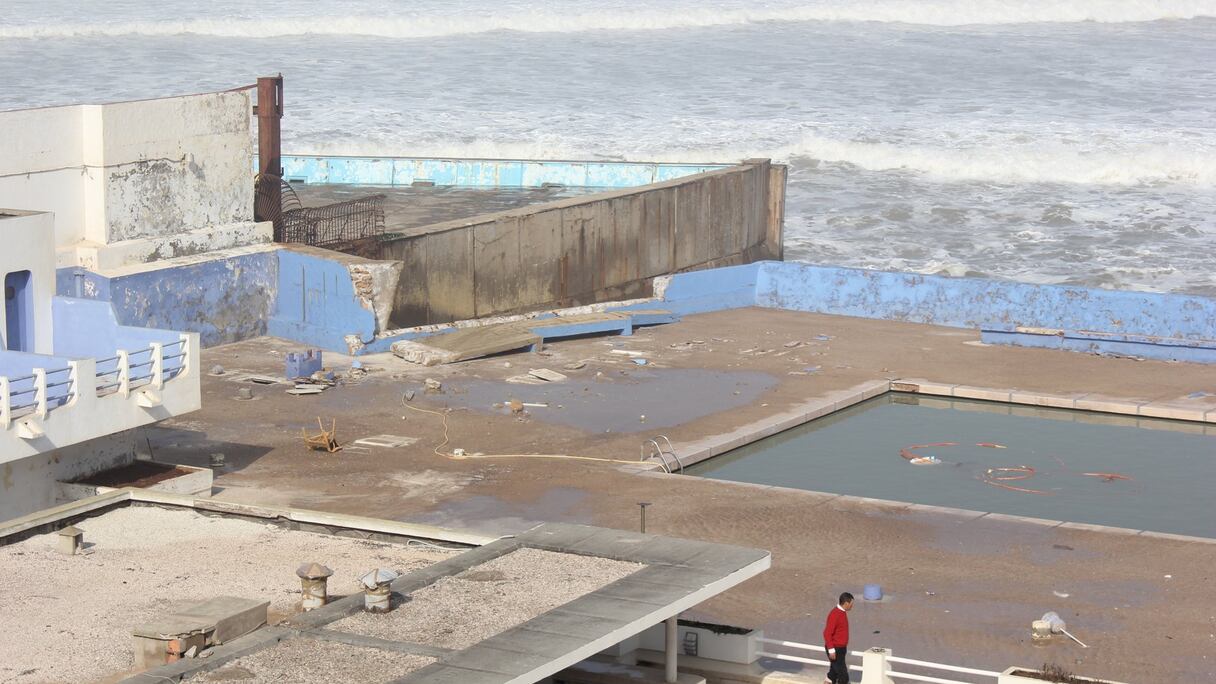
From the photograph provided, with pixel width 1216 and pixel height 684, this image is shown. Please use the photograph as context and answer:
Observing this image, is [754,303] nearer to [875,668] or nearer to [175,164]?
[175,164]

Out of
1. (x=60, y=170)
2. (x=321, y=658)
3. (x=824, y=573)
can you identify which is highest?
(x=60, y=170)

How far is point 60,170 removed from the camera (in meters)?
26.2

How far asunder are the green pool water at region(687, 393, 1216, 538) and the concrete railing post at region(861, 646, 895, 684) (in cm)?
810

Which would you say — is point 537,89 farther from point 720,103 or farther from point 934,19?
point 934,19

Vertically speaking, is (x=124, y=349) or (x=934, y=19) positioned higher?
(x=934, y=19)

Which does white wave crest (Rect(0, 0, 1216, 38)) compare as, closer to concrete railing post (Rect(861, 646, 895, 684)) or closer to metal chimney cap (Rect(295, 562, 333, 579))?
concrete railing post (Rect(861, 646, 895, 684))

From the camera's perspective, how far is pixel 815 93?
75250 mm

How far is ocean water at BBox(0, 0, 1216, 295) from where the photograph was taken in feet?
162

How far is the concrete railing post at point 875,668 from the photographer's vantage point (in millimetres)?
13133

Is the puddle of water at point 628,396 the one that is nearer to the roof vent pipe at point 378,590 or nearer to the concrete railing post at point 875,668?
the concrete railing post at point 875,668

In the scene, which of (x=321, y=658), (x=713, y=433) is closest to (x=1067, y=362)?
(x=713, y=433)

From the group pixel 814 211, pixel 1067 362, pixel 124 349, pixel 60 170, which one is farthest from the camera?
pixel 814 211

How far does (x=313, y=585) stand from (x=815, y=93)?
2567 inches

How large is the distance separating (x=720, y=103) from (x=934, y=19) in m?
27.3
